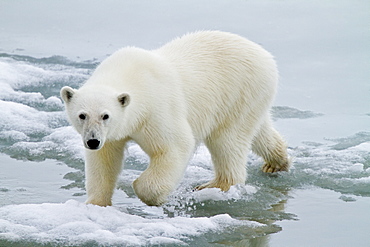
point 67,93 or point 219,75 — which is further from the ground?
point 67,93

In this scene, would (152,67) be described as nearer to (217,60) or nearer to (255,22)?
(217,60)

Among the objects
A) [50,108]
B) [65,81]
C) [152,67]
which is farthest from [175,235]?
[65,81]

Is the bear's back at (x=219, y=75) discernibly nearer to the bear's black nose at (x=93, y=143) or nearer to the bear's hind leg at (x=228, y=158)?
the bear's hind leg at (x=228, y=158)

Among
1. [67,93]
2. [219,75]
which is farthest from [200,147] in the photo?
[67,93]

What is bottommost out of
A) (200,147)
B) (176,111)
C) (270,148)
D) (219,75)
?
(200,147)

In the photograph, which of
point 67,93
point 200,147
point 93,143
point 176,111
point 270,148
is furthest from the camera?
point 200,147

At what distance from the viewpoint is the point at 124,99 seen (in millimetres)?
4094

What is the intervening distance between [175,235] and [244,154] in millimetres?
1564

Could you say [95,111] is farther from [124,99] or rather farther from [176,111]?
[176,111]

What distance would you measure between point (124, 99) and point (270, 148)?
2.13 m

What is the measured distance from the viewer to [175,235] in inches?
158

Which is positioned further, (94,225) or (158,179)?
(158,179)

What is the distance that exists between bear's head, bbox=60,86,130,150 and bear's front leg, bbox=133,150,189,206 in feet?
1.69

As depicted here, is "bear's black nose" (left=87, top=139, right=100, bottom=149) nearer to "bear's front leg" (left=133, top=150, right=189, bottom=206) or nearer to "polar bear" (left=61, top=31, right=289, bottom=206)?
"polar bear" (left=61, top=31, right=289, bottom=206)
